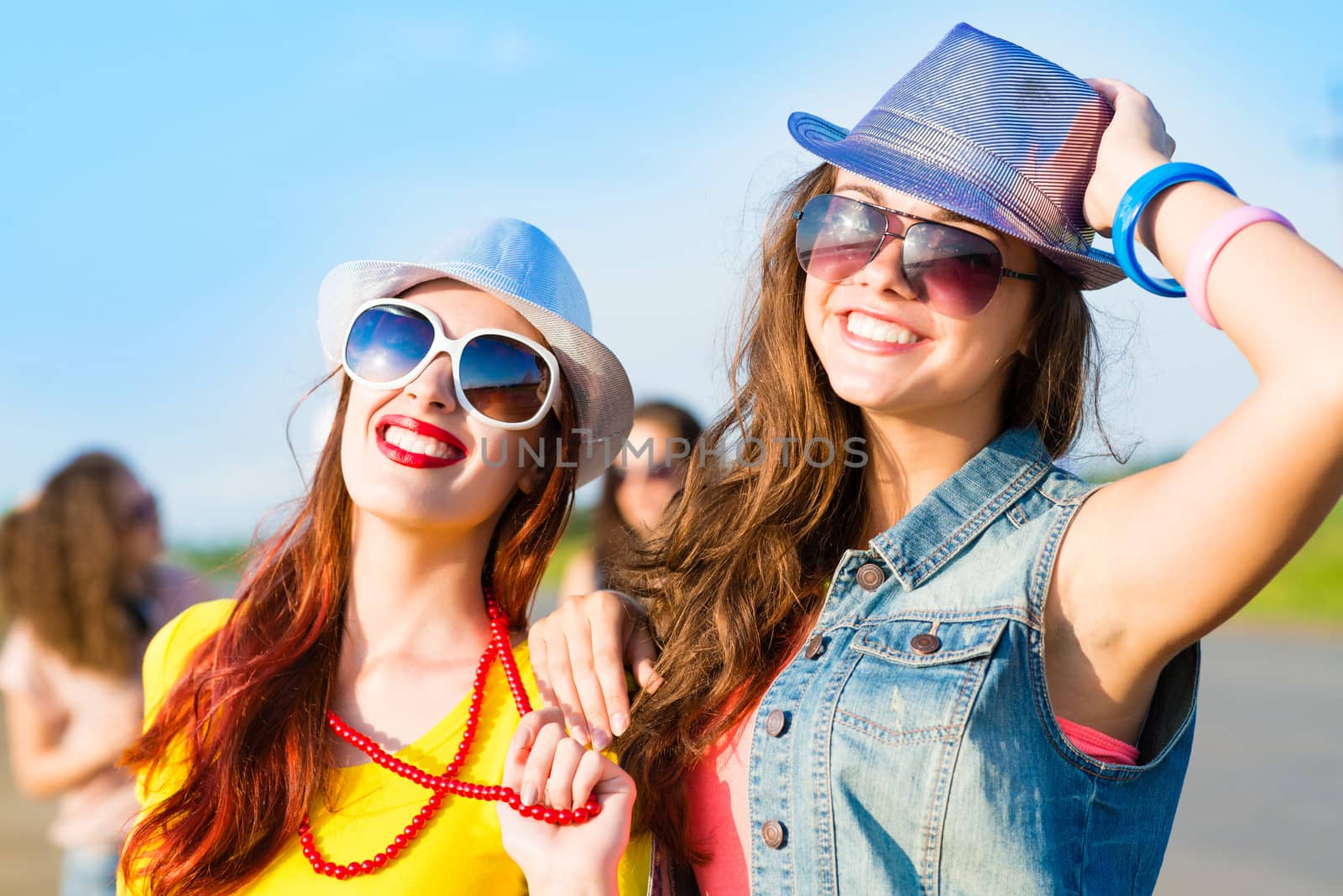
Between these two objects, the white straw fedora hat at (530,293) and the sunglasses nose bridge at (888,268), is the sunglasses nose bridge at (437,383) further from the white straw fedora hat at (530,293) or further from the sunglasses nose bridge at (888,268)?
the sunglasses nose bridge at (888,268)

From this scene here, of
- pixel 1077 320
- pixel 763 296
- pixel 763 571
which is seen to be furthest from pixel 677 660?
pixel 1077 320

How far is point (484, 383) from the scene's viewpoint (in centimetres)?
251

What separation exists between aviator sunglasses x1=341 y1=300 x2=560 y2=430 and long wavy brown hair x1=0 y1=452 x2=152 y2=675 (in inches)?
109

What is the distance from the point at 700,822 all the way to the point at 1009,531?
2.69 ft

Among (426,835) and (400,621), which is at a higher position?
(400,621)

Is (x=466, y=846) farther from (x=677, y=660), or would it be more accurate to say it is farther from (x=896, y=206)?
(x=896, y=206)

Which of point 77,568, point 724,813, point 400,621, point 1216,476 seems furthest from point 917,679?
point 77,568

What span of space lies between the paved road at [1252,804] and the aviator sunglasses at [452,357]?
5572 millimetres

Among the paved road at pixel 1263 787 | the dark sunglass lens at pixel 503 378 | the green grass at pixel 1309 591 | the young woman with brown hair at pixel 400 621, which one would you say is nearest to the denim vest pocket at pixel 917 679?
the young woman with brown hair at pixel 400 621

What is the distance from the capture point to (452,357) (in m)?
2.50

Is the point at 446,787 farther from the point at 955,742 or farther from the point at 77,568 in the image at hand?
the point at 77,568

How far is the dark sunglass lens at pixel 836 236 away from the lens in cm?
221

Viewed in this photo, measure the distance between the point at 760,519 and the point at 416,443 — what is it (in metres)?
0.75

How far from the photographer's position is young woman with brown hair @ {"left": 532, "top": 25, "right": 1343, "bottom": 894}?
169 cm
